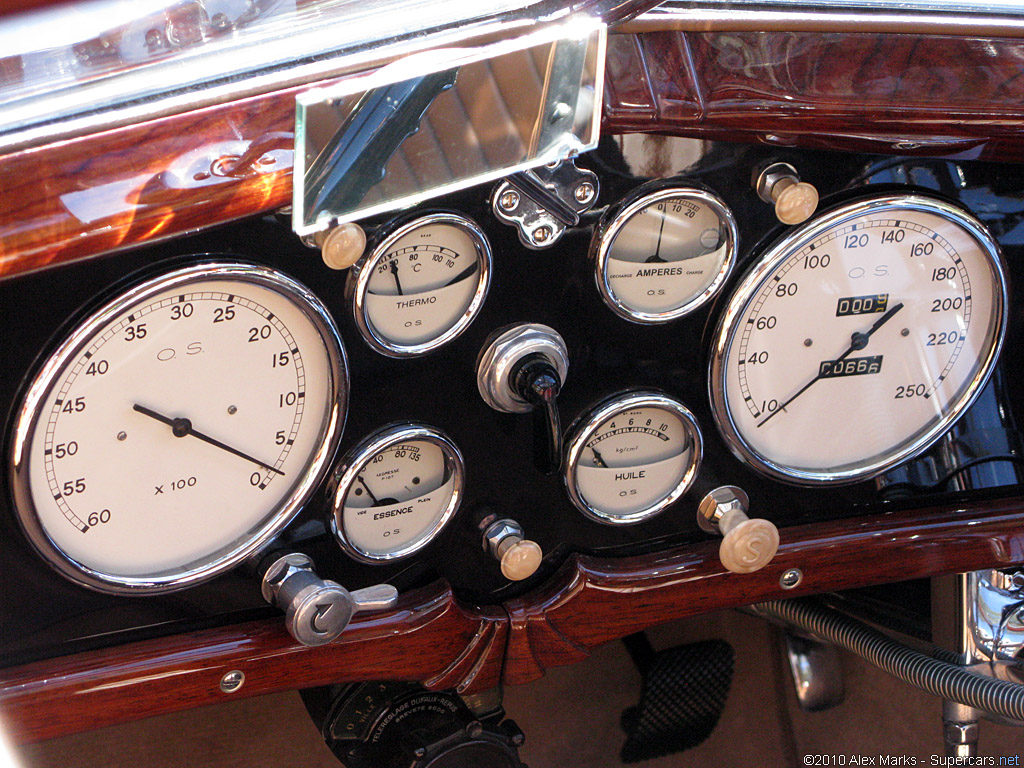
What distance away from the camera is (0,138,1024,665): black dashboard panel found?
3.20 feet

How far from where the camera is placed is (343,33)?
98 centimetres

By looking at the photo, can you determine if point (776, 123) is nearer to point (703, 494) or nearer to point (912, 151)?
point (912, 151)

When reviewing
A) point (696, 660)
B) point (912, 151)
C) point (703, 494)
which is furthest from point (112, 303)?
point (696, 660)

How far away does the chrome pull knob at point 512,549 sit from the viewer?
3.95 feet

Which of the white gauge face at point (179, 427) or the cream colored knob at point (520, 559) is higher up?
the white gauge face at point (179, 427)

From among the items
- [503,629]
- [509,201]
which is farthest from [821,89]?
[503,629]

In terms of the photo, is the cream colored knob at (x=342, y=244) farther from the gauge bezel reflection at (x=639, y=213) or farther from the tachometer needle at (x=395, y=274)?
the gauge bezel reflection at (x=639, y=213)

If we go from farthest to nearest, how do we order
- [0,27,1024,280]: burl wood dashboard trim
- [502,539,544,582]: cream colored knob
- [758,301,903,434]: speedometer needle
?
[758,301,903,434]: speedometer needle < [502,539,544,582]: cream colored knob < [0,27,1024,280]: burl wood dashboard trim

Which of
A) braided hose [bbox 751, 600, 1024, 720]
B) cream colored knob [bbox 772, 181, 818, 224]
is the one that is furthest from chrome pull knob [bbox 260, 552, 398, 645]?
braided hose [bbox 751, 600, 1024, 720]

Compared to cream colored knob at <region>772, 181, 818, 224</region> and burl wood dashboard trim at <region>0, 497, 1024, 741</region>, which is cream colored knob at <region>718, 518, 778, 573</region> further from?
cream colored knob at <region>772, 181, 818, 224</region>

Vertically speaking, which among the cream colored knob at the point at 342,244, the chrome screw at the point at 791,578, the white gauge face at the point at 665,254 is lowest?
the chrome screw at the point at 791,578

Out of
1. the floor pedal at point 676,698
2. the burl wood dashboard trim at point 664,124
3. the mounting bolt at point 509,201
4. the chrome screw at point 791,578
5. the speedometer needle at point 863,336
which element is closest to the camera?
the burl wood dashboard trim at point 664,124

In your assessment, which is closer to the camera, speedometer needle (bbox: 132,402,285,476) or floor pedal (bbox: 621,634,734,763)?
speedometer needle (bbox: 132,402,285,476)

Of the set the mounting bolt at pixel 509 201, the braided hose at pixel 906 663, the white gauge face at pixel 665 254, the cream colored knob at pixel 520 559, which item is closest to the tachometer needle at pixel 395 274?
the mounting bolt at pixel 509 201
